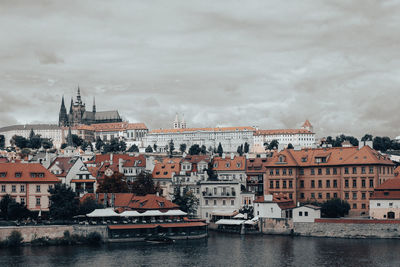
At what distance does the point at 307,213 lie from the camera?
81.8 m

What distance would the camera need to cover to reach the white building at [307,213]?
81.7 m

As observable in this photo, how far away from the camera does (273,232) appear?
82.8 meters

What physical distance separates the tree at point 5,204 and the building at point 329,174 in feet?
128

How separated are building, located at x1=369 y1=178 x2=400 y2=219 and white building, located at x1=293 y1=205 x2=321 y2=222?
7.62 m

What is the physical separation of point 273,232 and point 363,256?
817 inches

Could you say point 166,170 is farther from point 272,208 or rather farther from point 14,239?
point 14,239

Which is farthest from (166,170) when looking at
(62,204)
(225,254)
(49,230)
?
(225,254)

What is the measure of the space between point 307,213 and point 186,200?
1938 cm

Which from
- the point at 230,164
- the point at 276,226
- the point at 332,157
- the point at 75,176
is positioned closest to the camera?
the point at 276,226

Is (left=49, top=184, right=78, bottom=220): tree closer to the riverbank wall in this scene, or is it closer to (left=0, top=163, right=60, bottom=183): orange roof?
(left=0, top=163, right=60, bottom=183): orange roof

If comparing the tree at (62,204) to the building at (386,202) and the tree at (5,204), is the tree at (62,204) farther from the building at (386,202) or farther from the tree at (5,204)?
the building at (386,202)

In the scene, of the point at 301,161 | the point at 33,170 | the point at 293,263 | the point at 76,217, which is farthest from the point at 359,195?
the point at 33,170

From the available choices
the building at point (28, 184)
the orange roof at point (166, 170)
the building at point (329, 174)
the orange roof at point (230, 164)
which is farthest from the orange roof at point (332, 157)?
the building at point (28, 184)

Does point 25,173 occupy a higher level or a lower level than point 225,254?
higher
